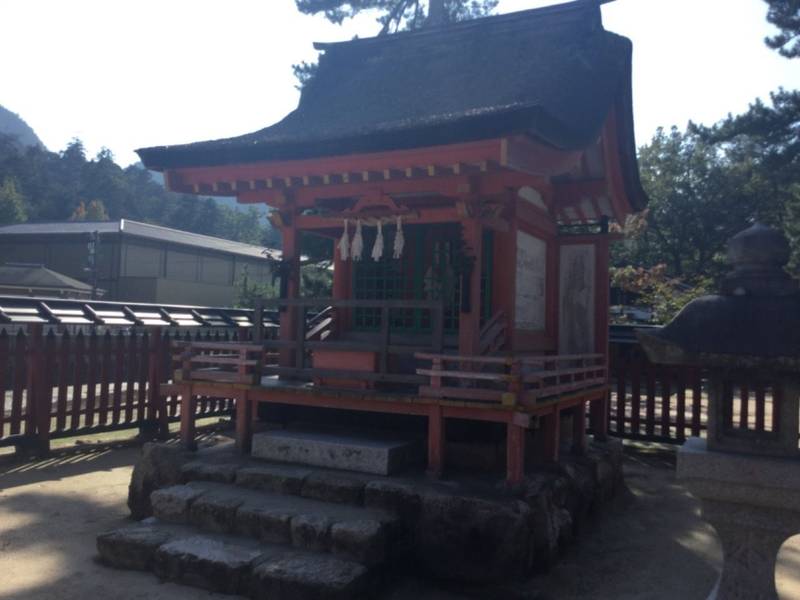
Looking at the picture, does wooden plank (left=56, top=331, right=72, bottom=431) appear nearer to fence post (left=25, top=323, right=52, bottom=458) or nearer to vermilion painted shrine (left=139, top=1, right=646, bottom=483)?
fence post (left=25, top=323, right=52, bottom=458)

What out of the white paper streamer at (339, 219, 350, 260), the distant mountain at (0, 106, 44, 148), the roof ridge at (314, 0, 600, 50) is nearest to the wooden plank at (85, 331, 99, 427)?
the white paper streamer at (339, 219, 350, 260)

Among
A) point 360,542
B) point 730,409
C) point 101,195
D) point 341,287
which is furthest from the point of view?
point 101,195

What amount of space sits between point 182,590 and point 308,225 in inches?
201

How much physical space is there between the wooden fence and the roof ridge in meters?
5.92

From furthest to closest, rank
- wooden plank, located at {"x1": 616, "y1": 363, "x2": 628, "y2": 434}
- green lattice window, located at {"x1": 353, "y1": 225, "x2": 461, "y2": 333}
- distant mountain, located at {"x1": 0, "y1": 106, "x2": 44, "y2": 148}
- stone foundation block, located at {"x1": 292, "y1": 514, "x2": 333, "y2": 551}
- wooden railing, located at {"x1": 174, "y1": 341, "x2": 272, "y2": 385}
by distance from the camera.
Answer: distant mountain, located at {"x1": 0, "y1": 106, "x2": 44, "y2": 148}
wooden plank, located at {"x1": 616, "y1": 363, "x2": 628, "y2": 434}
green lattice window, located at {"x1": 353, "y1": 225, "x2": 461, "y2": 333}
wooden railing, located at {"x1": 174, "y1": 341, "x2": 272, "y2": 385}
stone foundation block, located at {"x1": 292, "y1": 514, "x2": 333, "y2": 551}

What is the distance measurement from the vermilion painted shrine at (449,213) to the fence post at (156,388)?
3.37 m

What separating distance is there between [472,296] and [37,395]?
22.3 ft

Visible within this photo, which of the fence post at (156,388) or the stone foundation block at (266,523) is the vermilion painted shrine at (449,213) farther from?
the fence post at (156,388)

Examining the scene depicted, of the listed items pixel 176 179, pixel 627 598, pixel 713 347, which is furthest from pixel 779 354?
pixel 176 179

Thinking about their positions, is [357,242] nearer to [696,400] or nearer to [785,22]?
[696,400]

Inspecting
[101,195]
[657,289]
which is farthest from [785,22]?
[101,195]

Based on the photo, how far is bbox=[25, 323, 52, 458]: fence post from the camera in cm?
940

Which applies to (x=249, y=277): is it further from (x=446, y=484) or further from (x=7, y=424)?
(x=446, y=484)

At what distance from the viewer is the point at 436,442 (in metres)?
6.72
